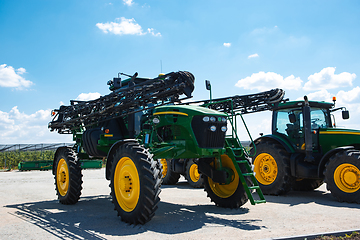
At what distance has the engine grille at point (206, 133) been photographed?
6156 mm

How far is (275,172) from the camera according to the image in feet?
30.7

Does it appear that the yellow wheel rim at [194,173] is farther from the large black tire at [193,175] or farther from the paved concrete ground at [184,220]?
the paved concrete ground at [184,220]

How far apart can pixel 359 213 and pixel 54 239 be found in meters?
5.73

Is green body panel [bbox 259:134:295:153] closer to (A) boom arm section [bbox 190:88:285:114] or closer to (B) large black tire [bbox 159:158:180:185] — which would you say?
(A) boom arm section [bbox 190:88:285:114]

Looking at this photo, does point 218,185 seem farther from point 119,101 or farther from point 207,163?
point 119,101

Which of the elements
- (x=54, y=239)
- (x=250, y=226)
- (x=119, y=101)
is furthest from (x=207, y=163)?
(x=54, y=239)

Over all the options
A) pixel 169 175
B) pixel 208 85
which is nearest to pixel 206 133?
pixel 208 85

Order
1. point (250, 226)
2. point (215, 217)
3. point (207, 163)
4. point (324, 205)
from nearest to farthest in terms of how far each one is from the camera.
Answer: point (250, 226) → point (215, 217) → point (207, 163) → point (324, 205)

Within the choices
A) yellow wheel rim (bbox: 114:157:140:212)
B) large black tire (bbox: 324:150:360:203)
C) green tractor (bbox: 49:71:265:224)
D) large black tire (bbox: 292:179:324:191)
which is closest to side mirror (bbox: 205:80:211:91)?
green tractor (bbox: 49:71:265:224)

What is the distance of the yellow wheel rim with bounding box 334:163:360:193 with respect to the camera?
7555mm

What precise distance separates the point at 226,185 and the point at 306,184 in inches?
169

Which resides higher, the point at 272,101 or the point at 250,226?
the point at 272,101

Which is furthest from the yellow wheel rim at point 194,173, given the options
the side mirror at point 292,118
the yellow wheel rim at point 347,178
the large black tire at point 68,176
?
the yellow wheel rim at point 347,178

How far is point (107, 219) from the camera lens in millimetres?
6156
